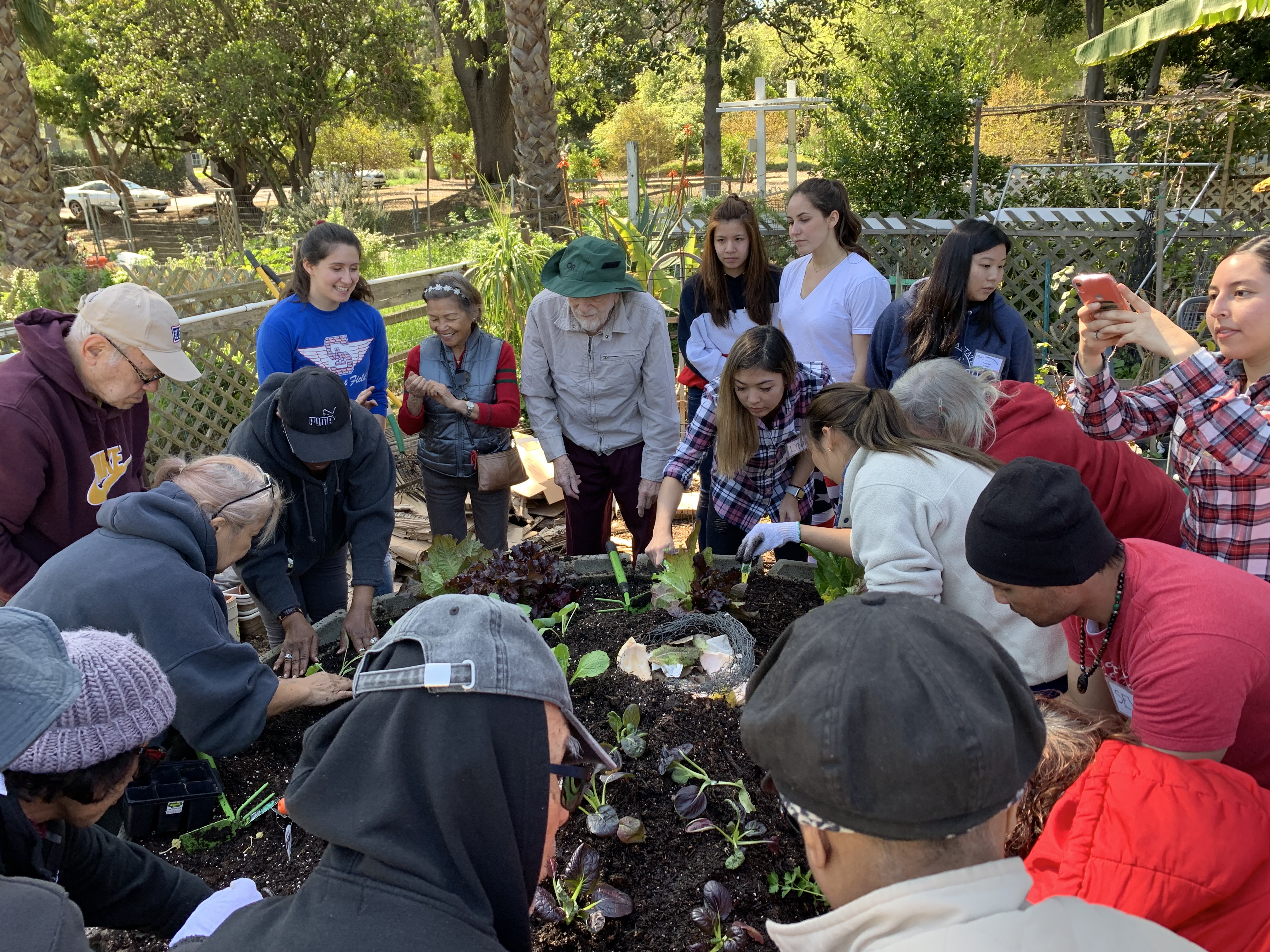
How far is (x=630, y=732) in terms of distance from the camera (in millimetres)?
2547

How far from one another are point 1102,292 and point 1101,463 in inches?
20.2

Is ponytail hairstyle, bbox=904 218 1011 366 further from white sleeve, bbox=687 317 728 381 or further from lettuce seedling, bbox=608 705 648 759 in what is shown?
lettuce seedling, bbox=608 705 648 759

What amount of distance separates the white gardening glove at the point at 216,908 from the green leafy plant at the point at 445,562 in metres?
1.47

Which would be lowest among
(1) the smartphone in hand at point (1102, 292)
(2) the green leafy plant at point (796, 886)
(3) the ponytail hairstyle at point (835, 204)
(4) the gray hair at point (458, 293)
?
(2) the green leafy plant at point (796, 886)

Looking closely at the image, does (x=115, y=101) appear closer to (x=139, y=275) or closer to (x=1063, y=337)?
(x=139, y=275)

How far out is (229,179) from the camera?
24.5 metres

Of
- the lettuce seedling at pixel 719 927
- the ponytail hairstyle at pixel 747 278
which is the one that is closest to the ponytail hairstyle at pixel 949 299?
the ponytail hairstyle at pixel 747 278

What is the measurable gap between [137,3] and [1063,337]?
21578 millimetres

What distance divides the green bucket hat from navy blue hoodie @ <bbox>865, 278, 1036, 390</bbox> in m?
1.17

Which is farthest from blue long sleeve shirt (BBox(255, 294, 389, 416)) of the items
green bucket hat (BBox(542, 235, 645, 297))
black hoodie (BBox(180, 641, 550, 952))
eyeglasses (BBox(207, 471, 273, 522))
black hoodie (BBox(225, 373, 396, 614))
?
black hoodie (BBox(180, 641, 550, 952))

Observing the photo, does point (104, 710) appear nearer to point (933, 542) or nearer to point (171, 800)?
point (171, 800)

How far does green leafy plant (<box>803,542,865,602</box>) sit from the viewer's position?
3.23m

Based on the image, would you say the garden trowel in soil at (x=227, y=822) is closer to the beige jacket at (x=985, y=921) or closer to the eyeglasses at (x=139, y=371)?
the eyeglasses at (x=139, y=371)

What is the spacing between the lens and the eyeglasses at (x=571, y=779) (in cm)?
130
